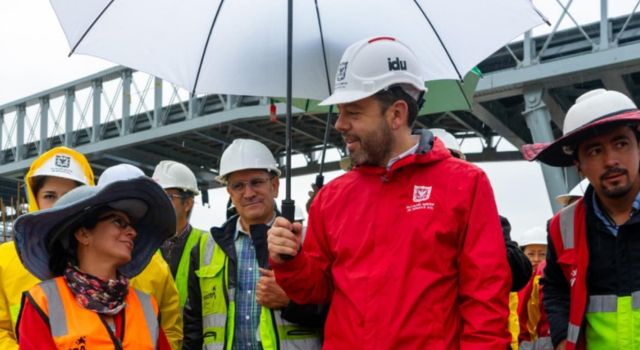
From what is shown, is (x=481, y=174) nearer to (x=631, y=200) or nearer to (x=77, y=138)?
(x=631, y=200)

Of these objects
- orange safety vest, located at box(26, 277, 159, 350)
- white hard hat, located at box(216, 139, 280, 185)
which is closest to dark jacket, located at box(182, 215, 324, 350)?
white hard hat, located at box(216, 139, 280, 185)

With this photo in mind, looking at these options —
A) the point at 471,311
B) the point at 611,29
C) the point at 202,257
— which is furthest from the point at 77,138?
the point at 471,311

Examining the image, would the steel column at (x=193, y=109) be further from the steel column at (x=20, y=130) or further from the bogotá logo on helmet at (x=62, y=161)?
the bogotá logo on helmet at (x=62, y=161)

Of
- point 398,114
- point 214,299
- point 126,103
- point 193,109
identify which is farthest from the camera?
point 126,103

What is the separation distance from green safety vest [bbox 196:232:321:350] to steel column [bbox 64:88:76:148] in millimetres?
24532

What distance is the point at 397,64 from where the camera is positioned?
10.9 feet

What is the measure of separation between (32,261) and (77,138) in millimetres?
26089

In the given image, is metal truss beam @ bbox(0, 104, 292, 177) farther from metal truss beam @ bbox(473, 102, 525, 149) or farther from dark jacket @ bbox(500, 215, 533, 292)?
dark jacket @ bbox(500, 215, 533, 292)

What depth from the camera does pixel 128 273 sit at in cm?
380

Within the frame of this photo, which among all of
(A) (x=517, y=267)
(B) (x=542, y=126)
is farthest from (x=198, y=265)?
(B) (x=542, y=126)

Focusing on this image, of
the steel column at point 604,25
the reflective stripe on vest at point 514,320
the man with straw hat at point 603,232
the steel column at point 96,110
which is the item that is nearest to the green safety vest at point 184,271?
the man with straw hat at point 603,232

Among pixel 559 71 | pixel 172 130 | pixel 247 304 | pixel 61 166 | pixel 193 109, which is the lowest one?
pixel 247 304

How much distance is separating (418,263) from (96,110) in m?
24.6

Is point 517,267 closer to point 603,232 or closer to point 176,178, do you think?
point 603,232
